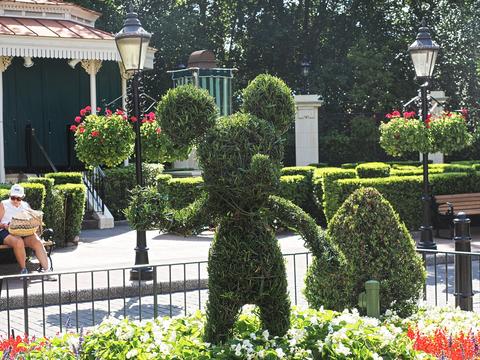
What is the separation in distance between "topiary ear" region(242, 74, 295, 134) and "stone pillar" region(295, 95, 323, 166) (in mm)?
22331

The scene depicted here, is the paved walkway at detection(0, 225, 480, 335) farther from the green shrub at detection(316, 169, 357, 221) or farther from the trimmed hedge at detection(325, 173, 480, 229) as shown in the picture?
the green shrub at detection(316, 169, 357, 221)

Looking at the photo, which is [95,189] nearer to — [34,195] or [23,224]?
[34,195]

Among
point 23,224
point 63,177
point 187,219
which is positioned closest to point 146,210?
point 187,219

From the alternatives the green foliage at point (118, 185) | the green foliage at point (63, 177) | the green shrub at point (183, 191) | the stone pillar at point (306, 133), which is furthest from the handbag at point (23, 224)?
the stone pillar at point (306, 133)

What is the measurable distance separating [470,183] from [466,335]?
40.3 ft

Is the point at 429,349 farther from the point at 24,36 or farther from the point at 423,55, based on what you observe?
the point at 24,36

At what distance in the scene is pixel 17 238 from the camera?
12461 millimetres

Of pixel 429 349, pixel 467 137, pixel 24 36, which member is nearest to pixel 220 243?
pixel 429 349

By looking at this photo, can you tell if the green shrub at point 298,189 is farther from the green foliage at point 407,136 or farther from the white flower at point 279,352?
the white flower at point 279,352

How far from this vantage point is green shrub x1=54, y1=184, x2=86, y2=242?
55.3 feet

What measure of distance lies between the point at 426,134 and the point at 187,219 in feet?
32.4

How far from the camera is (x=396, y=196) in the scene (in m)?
17.6

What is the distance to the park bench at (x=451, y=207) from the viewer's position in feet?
57.2

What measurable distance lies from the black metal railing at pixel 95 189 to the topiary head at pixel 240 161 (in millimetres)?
16393
